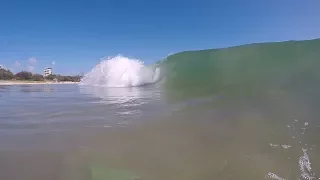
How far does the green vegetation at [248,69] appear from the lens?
5.67 meters

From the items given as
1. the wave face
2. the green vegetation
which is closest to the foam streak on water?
the green vegetation

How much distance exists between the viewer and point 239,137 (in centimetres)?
274

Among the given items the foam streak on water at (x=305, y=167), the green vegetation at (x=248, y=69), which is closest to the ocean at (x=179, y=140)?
the foam streak on water at (x=305, y=167)

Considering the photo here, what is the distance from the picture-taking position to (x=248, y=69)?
25.0ft

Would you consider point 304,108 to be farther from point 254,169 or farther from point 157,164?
point 157,164

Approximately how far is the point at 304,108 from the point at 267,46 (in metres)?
5.47

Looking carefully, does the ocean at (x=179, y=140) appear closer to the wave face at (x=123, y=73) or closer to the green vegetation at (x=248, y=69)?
the green vegetation at (x=248, y=69)

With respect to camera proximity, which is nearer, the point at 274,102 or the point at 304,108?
the point at 304,108

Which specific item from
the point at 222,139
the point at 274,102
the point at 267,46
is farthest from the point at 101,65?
the point at 222,139

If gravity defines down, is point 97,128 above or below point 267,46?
below

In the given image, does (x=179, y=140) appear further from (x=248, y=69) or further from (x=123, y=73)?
(x=123, y=73)

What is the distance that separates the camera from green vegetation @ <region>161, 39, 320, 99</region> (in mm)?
5672

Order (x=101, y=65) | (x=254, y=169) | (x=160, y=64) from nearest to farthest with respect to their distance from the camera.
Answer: (x=254, y=169), (x=160, y=64), (x=101, y=65)

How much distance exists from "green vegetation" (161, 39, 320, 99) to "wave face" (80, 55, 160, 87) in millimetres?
879
